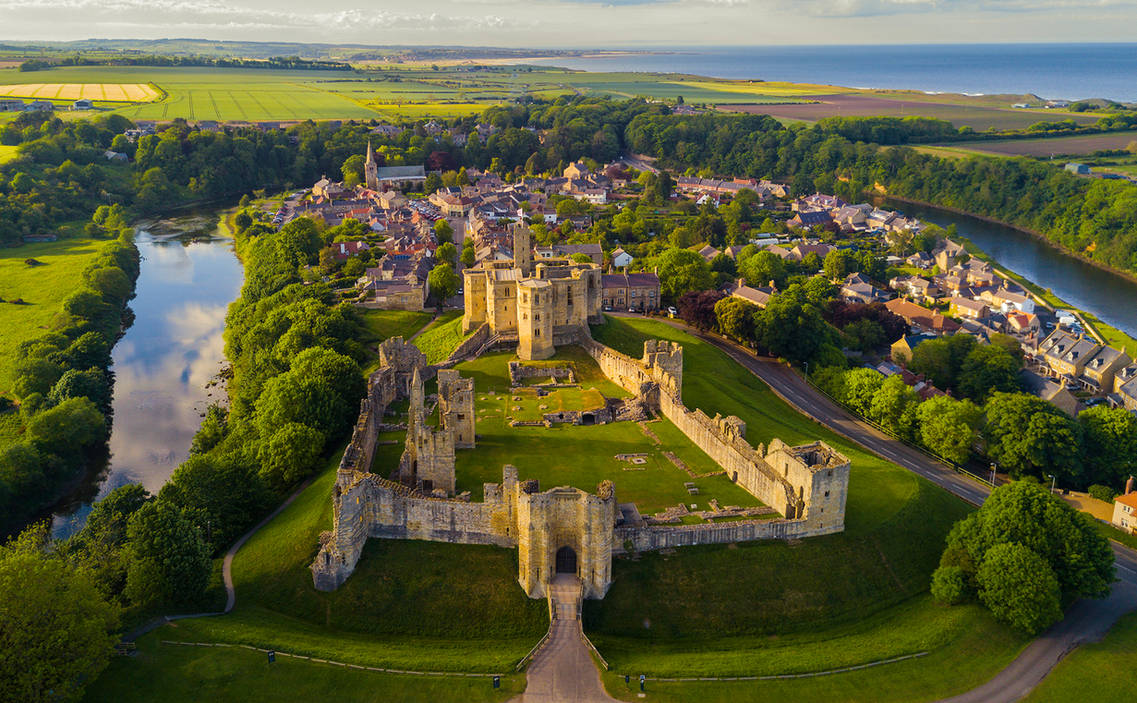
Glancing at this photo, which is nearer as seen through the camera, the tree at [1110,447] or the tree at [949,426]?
the tree at [1110,447]

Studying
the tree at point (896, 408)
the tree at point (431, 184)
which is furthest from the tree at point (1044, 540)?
the tree at point (431, 184)

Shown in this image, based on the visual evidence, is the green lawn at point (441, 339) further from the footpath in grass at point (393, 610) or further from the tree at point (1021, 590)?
the tree at point (1021, 590)

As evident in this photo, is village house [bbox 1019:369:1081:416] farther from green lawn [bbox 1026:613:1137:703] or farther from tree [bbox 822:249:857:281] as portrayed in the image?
tree [bbox 822:249:857:281]

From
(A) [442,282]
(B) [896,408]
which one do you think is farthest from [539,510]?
(A) [442,282]

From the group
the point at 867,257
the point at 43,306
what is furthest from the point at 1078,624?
the point at 43,306

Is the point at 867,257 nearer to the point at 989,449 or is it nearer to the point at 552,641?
the point at 989,449
